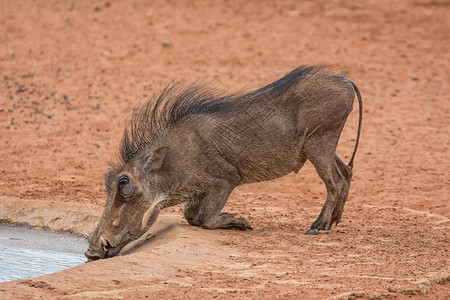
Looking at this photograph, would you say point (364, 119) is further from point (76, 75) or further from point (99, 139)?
point (76, 75)

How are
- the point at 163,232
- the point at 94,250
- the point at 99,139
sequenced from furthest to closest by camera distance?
the point at 99,139 → the point at 163,232 → the point at 94,250

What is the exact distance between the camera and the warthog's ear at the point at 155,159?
6.30 meters

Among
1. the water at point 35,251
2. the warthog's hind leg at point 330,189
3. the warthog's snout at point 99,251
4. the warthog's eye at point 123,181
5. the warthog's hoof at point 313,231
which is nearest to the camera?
the water at point 35,251

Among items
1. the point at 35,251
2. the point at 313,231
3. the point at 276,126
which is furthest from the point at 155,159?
the point at 313,231

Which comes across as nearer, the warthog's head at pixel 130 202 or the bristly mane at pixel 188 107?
the warthog's head at pixel 130 202

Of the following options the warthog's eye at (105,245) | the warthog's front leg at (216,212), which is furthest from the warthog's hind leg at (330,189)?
the warthog's eye at (105,245)

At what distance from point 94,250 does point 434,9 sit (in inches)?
563

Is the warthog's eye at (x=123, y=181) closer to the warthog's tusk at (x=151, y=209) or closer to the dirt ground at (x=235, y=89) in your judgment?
the warthog's tusk at (x=151, y=209)

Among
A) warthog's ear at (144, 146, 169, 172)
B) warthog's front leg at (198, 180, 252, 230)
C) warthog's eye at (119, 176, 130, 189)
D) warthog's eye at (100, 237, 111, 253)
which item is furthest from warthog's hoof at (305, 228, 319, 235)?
warthog's eye at (100, 237, 111, 253)

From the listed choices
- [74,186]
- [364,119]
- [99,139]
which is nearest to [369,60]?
[364,119]

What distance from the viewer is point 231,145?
259 inches

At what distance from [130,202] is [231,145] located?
3.35 feet

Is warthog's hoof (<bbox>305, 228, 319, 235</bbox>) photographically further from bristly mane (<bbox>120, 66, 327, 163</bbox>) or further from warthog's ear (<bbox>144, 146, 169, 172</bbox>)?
warthog's ear (<bbox>144, 146, 169, 172</bbox>)

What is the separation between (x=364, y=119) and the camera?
11.3 metres
